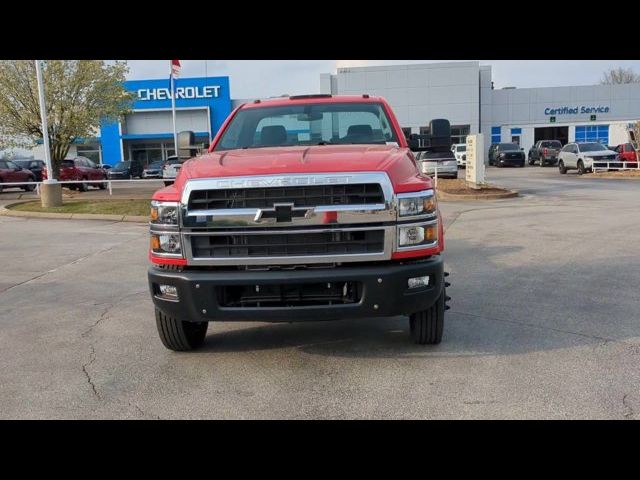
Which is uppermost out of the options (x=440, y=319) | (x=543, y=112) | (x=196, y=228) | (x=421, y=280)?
(x=543, y=112)

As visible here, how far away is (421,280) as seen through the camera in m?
4.09

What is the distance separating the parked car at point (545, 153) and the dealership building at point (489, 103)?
821cm

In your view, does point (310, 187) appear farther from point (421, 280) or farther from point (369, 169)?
point (421, 280)

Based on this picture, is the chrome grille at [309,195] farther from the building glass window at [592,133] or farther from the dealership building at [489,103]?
the building glass window at [592,133]

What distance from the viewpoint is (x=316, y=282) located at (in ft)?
12.9

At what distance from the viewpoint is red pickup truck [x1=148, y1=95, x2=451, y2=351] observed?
3.98 meters

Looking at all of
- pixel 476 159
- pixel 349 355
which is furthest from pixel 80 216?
pixel 476 159

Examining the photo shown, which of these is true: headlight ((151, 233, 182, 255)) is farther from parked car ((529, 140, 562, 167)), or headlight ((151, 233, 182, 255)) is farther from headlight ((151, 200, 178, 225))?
parked car ((529, 140, 562, 167))

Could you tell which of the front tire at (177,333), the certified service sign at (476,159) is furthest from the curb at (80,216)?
the certified service sign at (476,159)

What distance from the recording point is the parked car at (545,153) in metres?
42.2

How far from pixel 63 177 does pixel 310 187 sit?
26.1 metres

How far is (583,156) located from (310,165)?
29.6 meters

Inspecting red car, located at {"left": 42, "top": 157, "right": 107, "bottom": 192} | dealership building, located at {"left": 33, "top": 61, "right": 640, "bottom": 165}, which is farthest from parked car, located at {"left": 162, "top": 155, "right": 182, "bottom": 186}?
dealership building, located at {"left": 33, "top": 61, "right": 640, "bottom": 165}


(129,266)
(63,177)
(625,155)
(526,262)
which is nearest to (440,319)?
(526,262)
